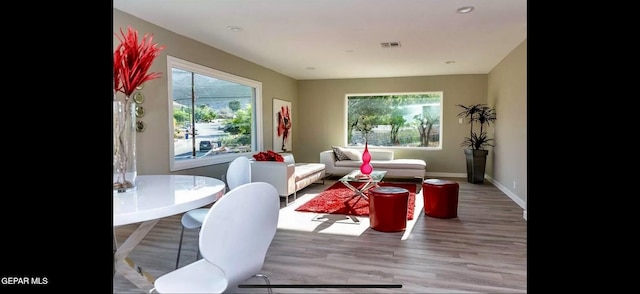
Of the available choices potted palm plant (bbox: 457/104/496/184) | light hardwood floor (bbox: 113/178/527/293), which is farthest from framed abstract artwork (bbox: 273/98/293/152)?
potted palm plant (bbox: 457/104/496/184)

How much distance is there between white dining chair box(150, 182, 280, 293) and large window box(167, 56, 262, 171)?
286cm

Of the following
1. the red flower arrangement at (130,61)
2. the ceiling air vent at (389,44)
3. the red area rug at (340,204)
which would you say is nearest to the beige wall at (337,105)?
the red flower arrangement at (130,61)

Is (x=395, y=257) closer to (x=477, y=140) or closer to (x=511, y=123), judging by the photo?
(x=511, y=123)

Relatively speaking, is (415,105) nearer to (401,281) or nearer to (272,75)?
Answer: (272,75)

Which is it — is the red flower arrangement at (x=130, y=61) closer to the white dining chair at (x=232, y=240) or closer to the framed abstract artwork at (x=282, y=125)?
the white dining chair at (x=232, y=240)

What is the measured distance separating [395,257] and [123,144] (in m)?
1.91

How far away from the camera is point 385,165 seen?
616cm

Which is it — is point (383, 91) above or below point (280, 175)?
above

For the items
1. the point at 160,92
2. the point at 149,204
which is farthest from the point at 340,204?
the point at 149,204

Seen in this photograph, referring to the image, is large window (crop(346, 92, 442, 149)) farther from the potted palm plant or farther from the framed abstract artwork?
the framed abstract artwork

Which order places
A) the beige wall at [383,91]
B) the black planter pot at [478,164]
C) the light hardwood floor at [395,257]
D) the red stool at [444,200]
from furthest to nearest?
the beige wall at [383,91]
the black planter pot at [478,164]
the red stool at [444,200]
the light hardwood floor at [395,257]

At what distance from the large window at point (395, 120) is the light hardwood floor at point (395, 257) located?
3.69 meters

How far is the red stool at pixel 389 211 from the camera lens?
10.1ft
